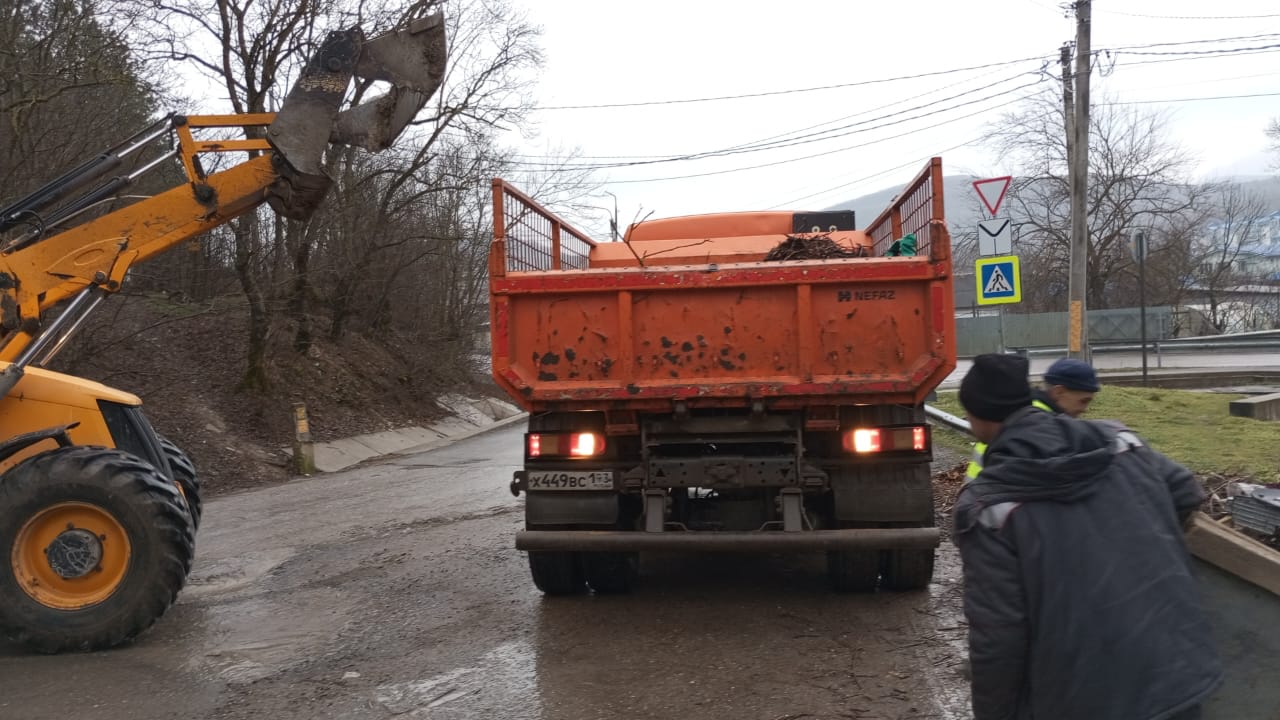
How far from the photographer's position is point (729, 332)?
18.7 ft

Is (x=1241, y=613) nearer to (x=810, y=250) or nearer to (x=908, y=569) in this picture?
(x=908, y=569)

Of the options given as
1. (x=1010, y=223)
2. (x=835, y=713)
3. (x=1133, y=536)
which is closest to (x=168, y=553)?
(x=835, y=713)

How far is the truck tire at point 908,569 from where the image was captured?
5992mm

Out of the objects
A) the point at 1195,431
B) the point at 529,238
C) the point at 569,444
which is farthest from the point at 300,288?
the point at 1195,431

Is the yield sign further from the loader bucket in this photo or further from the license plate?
the license plate

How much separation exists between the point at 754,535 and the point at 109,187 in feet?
Result: 16.0

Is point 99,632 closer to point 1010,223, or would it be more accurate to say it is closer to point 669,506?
point 669,506

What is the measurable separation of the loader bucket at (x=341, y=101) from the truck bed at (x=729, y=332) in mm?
1467

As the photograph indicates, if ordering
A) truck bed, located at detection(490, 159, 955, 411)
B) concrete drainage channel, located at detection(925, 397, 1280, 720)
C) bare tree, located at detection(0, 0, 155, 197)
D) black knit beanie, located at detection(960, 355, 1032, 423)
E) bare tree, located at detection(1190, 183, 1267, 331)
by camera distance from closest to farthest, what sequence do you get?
black knit beanie, located at detection(960, 355, 1032, 423)
concrete drainage channel, located at detection(925, 397, 1280, 720)
truck bed, located at detection(490, 159, 955, 411)
bare tree, located at detection(0, 0, 155, 197)
bare tree, located at detection(1190, 183, 1267, 331)

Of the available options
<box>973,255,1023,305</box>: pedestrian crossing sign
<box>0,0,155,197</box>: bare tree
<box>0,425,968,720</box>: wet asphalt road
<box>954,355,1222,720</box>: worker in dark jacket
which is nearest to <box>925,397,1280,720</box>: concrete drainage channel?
<box>954,355,1222,720</box>: worker in dark jacket

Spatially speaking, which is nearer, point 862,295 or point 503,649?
point 503,649

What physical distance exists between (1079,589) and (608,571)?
4.44 m

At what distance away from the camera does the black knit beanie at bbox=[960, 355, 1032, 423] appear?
2.54 metres

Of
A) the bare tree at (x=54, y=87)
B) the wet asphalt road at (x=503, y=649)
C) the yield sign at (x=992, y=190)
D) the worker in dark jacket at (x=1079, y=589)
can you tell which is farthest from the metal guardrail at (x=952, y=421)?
the bare tree at (x=54, y=87)
